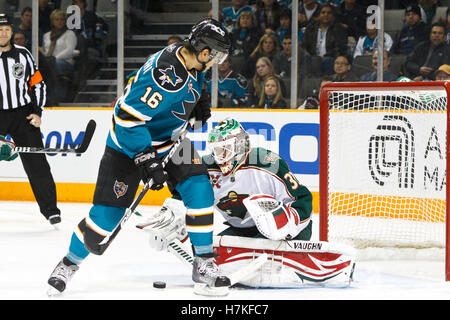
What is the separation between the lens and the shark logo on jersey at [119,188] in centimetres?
287

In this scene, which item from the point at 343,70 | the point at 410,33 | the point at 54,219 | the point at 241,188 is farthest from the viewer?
the point at 343,70

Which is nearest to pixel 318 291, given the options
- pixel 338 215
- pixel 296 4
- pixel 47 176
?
pixel 338 215

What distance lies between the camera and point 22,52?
4.81 m

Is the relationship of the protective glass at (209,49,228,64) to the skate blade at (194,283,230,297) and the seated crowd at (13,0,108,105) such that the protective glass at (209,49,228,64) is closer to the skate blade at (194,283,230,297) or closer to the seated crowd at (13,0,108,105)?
the skate blade at (194,283,230,297)

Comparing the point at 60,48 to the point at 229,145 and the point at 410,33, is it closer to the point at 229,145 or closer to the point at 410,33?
the point at 410,33

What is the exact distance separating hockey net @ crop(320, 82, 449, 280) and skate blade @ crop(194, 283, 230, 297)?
37.7 inches

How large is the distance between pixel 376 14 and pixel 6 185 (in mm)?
2963

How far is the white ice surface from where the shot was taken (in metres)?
2.96

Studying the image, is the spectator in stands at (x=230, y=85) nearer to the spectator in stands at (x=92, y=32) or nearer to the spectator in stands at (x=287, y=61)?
the spectator in stands at (x=287, y=61)

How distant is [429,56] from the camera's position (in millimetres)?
5340

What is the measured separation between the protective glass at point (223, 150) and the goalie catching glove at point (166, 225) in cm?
25

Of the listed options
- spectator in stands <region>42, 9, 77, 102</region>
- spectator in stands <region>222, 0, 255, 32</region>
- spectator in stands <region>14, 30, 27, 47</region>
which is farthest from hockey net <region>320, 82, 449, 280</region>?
spectator in stands <region>14, 30, 27, 47</region>

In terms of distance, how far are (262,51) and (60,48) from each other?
1566 millimetres

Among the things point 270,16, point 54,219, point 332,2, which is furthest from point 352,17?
point 54,219
